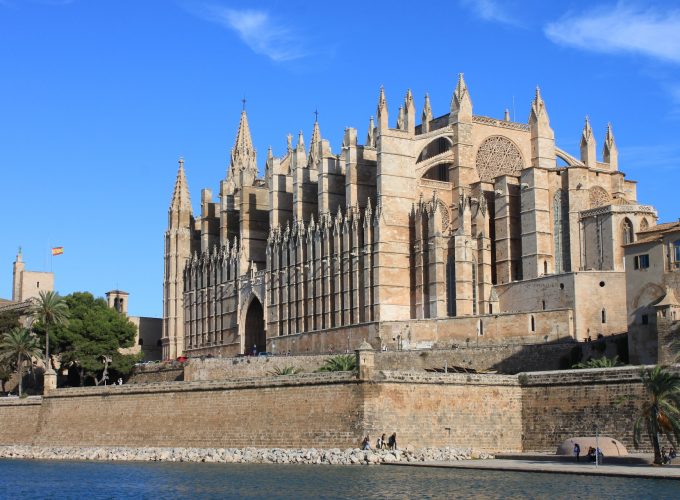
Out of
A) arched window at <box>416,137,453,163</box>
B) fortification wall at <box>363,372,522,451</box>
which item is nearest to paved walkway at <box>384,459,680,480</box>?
fortification wall at <box>363,372,522,451</box>

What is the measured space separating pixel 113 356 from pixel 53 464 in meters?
19.9

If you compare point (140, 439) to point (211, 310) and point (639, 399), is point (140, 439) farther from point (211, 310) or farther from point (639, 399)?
point (211, 310)

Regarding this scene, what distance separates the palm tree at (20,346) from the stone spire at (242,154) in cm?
1951

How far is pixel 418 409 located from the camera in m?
38.2

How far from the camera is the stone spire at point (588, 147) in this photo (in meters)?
61.0

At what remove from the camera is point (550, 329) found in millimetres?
47969

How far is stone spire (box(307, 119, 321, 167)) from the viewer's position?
6862 centimetres

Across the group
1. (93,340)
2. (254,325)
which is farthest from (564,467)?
(254,325)

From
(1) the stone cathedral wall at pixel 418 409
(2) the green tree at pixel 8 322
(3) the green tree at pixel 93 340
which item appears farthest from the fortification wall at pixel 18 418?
(2) the green tree at pixel 8 322

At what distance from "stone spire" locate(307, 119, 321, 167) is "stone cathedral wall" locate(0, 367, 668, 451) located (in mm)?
26353

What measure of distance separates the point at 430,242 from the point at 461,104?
28.3 ft

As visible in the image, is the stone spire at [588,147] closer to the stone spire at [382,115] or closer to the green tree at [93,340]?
the stone spire at [382,115]

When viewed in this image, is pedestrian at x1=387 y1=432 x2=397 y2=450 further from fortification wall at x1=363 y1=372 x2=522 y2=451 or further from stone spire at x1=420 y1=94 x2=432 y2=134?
stone spire at x1=420 y1=94 x2=432 y2=134

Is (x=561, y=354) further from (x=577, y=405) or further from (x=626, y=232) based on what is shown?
(x=626, y=232)
